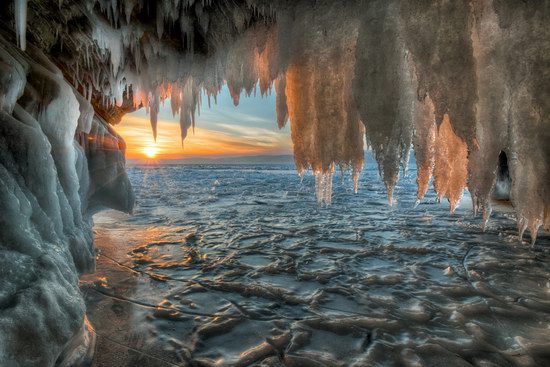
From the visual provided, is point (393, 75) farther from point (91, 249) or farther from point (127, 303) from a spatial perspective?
point (91, 249)

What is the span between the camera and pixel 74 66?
503 centimetres

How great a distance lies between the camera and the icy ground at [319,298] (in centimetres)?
258

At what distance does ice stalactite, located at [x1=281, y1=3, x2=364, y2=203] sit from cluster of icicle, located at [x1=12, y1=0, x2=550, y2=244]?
0.03 feet

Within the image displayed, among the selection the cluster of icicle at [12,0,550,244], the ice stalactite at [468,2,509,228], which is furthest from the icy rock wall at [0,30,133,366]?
the ice stalactite at [468,2,509,228]

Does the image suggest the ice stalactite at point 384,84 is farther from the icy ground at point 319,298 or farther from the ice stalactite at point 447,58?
the icy ground at point 319,298

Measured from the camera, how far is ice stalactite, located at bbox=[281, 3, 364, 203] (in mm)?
2818

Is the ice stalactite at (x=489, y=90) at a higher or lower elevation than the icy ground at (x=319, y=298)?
higher

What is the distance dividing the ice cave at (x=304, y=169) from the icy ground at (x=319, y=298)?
3 cm

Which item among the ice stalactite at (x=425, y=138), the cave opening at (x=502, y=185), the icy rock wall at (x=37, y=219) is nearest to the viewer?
the icy rock wall at (x=37, y=219)

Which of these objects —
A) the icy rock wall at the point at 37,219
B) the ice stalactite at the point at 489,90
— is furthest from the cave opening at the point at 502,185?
the icy rock wall at the point at 37,219

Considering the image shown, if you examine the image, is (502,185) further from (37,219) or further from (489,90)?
(37,219)

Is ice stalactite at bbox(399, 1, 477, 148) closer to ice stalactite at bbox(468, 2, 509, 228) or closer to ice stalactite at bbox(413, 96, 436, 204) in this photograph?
ice stalactite at bbox(468, 2, 509, 228)

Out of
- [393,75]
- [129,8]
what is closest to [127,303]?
[129,8]

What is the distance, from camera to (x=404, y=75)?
2.45 meters
